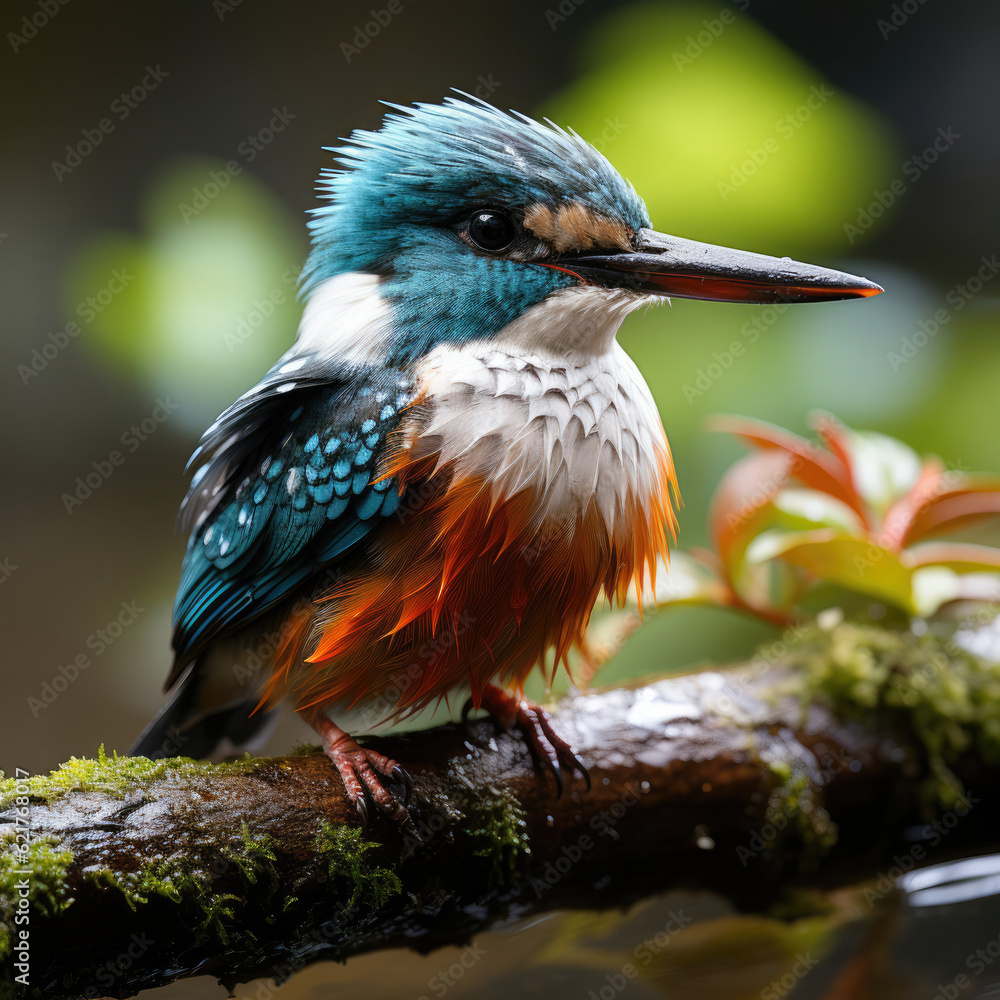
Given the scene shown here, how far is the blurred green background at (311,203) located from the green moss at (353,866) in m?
1.56

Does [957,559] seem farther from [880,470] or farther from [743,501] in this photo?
[743,501]

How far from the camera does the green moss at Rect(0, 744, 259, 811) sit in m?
1.07

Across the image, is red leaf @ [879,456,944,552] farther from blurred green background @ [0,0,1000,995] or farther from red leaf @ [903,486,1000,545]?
blurred green background @ [0,0,1000,995]

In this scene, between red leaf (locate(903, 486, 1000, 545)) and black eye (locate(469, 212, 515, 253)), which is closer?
black eye (locate(469, 212, 515, 253))

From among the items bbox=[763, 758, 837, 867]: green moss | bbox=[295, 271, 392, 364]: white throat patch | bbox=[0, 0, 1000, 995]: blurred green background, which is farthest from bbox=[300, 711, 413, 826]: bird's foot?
bbox=[0, 0, 1000, 995]: blurred green background

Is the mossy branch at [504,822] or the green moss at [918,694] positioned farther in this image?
the green moss at [918,694]

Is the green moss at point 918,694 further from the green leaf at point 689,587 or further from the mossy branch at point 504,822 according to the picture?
the green leaf at point 689,587

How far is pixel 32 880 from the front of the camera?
963 millimetres

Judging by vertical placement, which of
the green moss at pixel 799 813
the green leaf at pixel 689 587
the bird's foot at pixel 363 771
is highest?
the green leaf at pixel 689 587

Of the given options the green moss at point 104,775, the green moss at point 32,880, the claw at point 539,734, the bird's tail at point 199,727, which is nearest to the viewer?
the green moss at point 32,880

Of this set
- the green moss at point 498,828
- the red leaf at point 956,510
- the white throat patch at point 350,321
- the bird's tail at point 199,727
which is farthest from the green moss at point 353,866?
the red leaf at point 956,510

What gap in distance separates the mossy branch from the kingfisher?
11 cm

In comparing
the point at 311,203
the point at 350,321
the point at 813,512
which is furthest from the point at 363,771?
the point at 311,203

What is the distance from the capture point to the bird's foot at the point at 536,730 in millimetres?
1383
